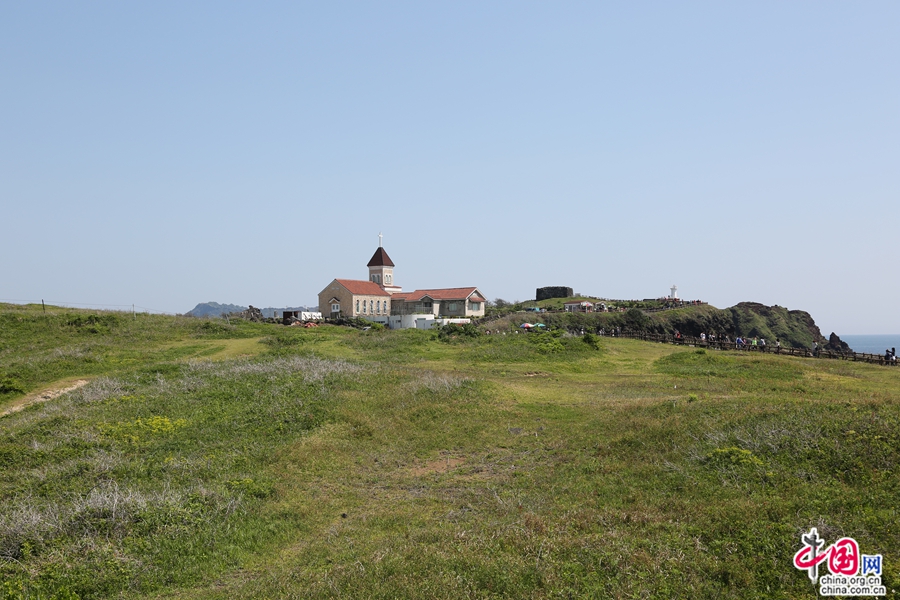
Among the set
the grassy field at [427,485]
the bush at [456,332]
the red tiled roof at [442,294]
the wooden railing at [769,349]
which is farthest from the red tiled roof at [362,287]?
the grassy field at [427,485]

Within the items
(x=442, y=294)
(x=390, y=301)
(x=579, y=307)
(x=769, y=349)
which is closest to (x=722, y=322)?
(x=579, y=307)

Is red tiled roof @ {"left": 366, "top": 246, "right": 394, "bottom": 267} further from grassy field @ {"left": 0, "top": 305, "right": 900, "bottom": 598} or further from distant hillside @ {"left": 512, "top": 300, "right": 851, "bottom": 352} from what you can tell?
grassy field @ {"left": 0, "top": 305, "right": 900, "bottom": 598}

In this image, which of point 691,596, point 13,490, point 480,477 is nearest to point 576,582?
point 691,596

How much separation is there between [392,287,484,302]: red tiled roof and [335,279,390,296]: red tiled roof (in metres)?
4.04

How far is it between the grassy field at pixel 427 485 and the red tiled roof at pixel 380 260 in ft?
154

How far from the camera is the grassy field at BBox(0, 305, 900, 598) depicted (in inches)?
358

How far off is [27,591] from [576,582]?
8552 millimetres

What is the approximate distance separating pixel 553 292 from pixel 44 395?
88.3 metres

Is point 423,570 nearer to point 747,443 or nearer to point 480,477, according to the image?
point 480,477

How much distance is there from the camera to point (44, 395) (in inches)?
992

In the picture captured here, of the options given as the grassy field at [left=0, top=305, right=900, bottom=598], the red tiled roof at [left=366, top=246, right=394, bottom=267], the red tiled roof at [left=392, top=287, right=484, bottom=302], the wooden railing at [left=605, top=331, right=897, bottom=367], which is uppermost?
the red tiled roof at [left=366, top=246, right=394, bottom=267]

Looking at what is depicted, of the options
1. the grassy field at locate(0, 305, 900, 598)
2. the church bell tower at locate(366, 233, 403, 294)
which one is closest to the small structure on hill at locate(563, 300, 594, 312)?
the church bell tower at locate(366, 233, 403, 294)

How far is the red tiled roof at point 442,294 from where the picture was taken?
7088 cm

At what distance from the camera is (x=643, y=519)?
1066cm
